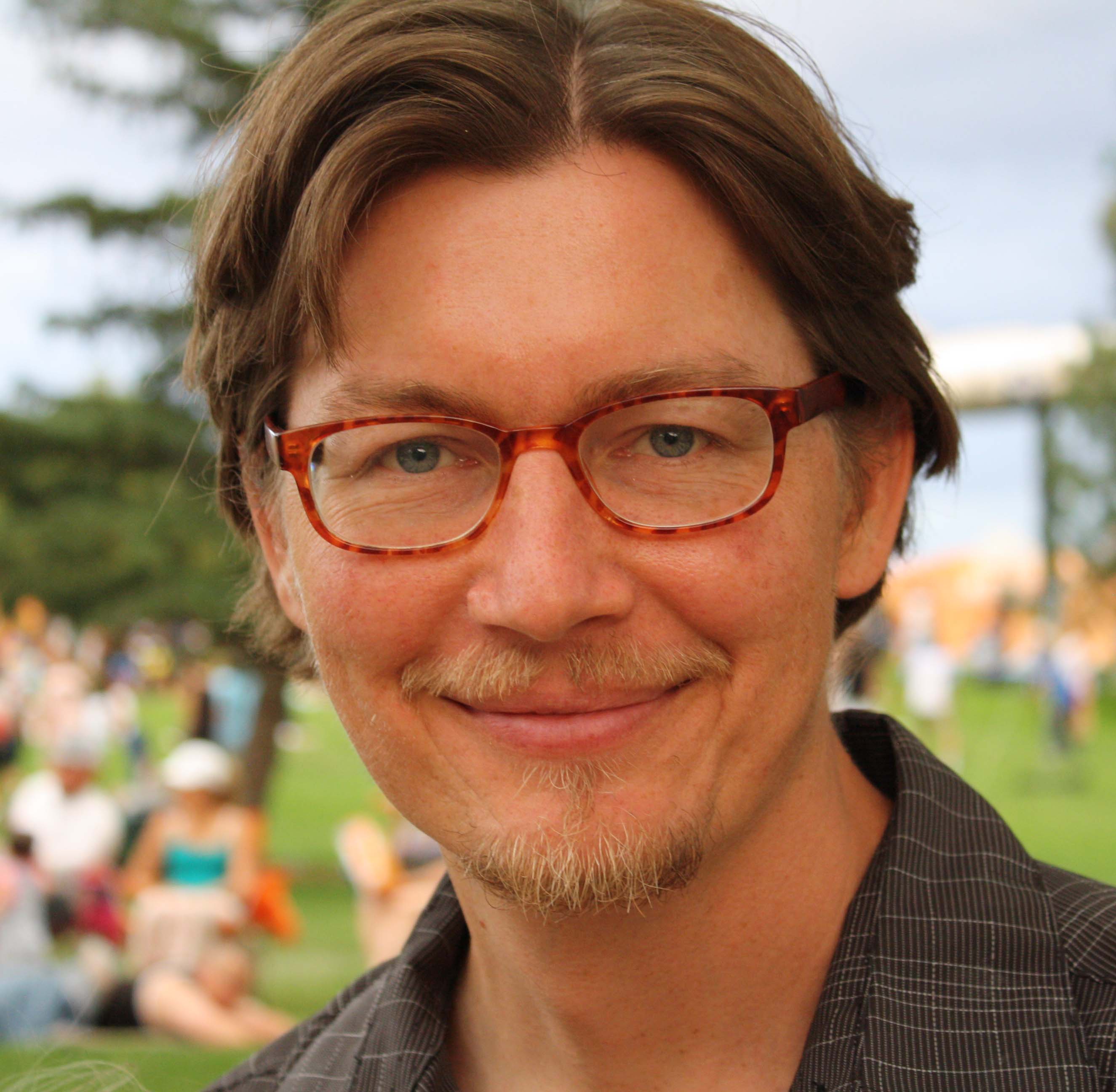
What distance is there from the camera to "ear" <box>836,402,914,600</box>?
1.97 metres

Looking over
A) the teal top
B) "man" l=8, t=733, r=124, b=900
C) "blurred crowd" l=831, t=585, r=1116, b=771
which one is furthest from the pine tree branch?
"blurred crowd" l=831, t=585, r=1116, b=771

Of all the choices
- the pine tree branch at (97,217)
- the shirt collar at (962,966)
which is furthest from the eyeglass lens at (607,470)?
the pine tree branch at (97,217)

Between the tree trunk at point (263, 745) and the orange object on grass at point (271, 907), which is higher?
the tree trunk at point (263, 745)

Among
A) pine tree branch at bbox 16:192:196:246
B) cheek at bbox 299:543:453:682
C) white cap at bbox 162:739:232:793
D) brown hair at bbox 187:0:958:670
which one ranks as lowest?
white cap at bbox 162:739:232:793

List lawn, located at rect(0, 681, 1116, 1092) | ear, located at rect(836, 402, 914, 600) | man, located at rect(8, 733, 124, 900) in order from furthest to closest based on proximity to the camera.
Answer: man, located at rect(8, 733, 124, 900) → lawn, located at rect(0, 681, 1116, 1092) → ear, located at rect(836, 402, 914, 600)

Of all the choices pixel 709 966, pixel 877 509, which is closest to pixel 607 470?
pixel 877 509

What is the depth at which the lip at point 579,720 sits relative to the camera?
1.64 meters

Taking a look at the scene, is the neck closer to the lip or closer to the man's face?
the man's face

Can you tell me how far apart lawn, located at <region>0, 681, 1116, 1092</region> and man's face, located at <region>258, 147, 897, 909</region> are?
731 millimetres

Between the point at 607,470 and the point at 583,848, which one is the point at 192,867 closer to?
the point at 583,848

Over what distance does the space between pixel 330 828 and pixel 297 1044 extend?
1694 cm

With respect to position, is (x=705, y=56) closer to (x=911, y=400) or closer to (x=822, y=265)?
(x=822, y=265)

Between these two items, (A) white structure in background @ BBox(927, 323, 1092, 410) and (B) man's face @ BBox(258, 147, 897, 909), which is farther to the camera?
(A) white structure in background @ BBox(927, 323, 1092, 410)

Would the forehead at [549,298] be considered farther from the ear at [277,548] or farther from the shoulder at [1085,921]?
the shoulder at [1085,921]
